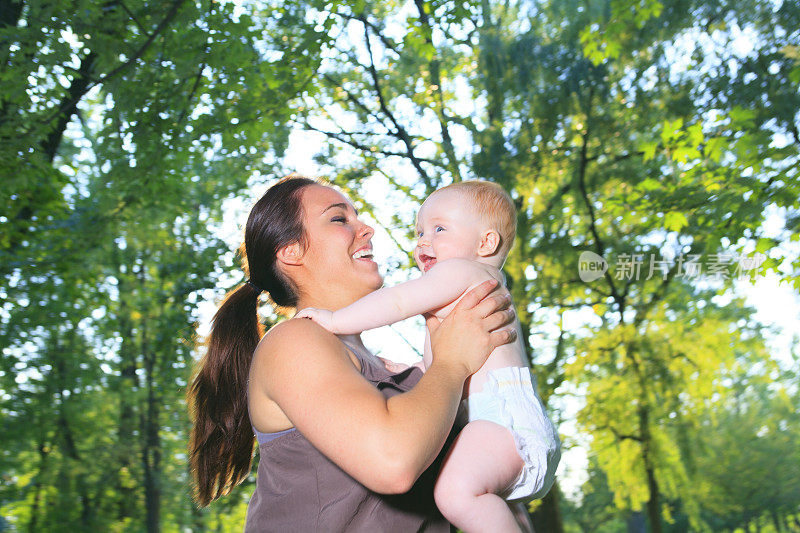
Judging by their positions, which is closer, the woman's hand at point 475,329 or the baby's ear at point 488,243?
the woman's hand at point 475,329

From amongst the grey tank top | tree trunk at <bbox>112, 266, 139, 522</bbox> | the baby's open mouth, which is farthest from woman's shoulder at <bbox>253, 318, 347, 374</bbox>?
tree trunk at <bbox>112, 266, 139, 522</bbox>

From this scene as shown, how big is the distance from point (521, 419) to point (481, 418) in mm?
94

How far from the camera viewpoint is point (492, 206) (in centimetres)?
203

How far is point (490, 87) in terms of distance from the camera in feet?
30.8

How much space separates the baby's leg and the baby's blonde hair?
1.90 ft

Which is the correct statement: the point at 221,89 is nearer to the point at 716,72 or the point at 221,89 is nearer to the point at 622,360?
the point at 716,72

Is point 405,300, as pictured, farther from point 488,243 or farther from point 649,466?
point 649,466

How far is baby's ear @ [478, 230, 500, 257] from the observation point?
2.01 m

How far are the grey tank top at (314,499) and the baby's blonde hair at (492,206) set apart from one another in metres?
0.60

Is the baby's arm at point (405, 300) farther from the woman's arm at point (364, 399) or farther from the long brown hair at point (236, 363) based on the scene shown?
the long brown hair at point (236, 363)

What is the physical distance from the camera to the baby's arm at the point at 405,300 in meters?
1.69

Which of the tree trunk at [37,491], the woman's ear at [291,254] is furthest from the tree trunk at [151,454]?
the woman's ear at [291,254]

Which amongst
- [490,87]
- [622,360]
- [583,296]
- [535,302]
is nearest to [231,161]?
[490,87]

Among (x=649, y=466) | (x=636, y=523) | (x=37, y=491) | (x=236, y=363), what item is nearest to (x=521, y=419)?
(x=236, y=363)
